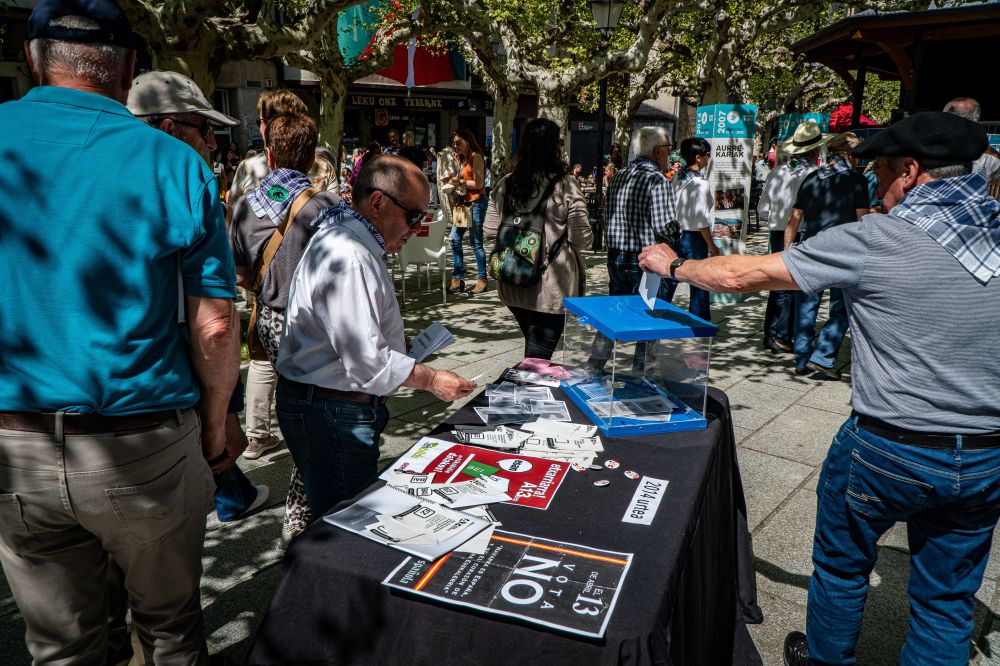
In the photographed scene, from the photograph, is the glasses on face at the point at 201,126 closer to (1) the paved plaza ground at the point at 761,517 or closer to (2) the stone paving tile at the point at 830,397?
(1) the paved plaza ground at the point at 761,517

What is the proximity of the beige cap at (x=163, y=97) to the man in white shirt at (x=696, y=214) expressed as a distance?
186 inches

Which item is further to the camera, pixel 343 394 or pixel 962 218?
pixel 343 394

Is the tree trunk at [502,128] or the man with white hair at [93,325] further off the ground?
the tree trunk at [502,128]

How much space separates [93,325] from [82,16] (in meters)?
0.74

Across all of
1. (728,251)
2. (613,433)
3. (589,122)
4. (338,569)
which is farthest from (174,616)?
(589,122)

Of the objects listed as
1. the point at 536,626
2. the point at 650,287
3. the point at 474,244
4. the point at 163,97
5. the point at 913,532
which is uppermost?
the point at 163,97

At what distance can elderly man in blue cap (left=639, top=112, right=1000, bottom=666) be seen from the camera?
1.93 m

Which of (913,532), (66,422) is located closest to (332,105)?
(66,422)

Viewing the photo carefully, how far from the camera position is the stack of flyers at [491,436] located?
232cm

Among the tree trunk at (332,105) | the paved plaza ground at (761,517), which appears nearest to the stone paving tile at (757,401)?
the paved plaza ground at (761,517)

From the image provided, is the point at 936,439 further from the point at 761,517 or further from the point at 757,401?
the point at 757,401

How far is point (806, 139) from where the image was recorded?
6.98m

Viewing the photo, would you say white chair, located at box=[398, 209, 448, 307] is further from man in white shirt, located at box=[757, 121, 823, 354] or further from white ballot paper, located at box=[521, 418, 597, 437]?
white ballot paper, located at box=[521, 418, 597, 437]

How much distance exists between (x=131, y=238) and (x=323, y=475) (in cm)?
126
